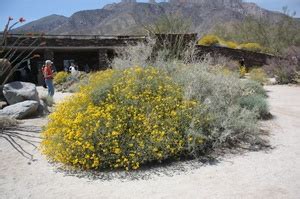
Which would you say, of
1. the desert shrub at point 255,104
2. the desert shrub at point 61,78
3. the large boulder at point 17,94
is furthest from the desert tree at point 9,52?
the desert shrub at point 255,104

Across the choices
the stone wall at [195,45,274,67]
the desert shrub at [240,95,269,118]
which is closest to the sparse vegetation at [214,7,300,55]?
the stone wall at [195,45,274,67]

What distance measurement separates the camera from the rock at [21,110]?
10898mm

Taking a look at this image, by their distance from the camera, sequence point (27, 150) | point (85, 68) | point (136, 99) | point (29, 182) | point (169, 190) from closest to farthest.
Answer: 1. point (169, 190)
2. point (29, 182)
3. point (136, 99)
4. point (27, 150)
5. point (85, 68)

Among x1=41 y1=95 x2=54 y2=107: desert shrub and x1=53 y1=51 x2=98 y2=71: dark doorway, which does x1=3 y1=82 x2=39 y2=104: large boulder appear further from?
x1=53 y1=51 x2=98 y2=71: dark doorway

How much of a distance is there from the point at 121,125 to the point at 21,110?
5.19 meters

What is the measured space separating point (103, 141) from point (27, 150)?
2144 mm

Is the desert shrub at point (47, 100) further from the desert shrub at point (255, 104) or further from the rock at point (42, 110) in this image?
the desert shrub at point (255, 104)

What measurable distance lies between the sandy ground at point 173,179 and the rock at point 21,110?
3.49m

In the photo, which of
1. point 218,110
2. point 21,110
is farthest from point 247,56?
point 218,110

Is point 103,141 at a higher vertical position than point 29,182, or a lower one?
higher

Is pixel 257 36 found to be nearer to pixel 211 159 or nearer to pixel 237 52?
pixel 237 52

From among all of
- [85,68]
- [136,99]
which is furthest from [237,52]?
[136,99]

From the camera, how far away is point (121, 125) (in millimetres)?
6730

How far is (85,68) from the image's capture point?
28953mm
